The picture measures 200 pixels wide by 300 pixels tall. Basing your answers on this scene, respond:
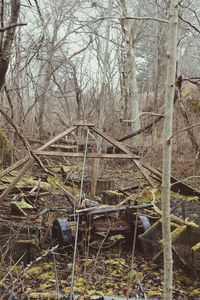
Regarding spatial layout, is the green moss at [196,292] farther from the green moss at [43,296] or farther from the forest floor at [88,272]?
the green moss at [43,296]

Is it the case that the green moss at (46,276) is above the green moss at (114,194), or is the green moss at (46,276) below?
below

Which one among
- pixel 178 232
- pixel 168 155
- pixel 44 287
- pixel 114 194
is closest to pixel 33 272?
pixel 44 287

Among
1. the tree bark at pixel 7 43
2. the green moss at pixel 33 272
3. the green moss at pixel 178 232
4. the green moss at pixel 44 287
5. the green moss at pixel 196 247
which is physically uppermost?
the tree bark at pixel 7 43

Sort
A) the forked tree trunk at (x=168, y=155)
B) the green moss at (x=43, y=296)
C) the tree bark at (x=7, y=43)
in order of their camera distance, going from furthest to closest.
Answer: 1. the tree bark at (x=7, y=43)
2. the green moss at (x=43, y=296)
3. the forked tree trunk at (x=168, y=155)

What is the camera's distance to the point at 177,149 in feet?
30.8

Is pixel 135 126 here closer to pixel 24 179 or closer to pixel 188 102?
pixel 188 102

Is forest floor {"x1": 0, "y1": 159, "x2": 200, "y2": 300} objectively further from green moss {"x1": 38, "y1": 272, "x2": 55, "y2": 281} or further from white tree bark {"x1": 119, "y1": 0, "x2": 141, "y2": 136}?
white tree bark {"x1": 119, "y1": 0, "x2": 141, "y2": 136}

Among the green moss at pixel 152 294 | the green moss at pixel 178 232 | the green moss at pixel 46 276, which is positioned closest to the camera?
the green moss at pixel 152 294

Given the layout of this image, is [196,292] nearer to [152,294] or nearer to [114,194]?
[152,294]

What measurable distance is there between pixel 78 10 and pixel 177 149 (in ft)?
25.5

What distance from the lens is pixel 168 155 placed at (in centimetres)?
174

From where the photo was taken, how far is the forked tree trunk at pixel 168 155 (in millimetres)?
1698

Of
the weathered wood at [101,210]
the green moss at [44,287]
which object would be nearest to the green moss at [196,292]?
the weathered wood at [101,210]

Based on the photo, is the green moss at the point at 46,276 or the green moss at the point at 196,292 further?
the green moss at the point at 46,276
